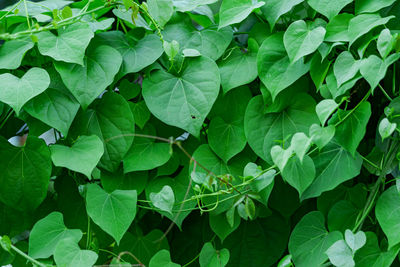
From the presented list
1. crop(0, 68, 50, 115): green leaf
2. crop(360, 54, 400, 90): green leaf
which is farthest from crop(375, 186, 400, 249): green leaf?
crop(0, 68, 50, 115): green leaf

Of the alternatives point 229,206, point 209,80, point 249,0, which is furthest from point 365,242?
point 249,0

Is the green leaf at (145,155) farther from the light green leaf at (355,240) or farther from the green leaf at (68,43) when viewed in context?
the light green leaf at (355,240)

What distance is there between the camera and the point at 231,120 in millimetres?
1064

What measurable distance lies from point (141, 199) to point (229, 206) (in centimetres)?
22

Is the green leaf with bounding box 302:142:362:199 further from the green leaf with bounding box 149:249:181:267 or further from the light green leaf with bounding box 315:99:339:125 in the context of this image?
the green leaf with bounding box 149:249:181:267

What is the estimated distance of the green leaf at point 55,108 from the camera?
984 millimetres

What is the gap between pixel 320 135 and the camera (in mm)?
877

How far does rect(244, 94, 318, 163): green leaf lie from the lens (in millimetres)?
1001

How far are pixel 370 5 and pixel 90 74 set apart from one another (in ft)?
1.96

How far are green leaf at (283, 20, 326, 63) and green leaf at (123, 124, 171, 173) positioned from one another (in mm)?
347

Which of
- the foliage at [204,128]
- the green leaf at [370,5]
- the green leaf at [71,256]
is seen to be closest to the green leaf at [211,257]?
the foliage at [204,128]

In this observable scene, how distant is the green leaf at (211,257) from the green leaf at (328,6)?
21.4 inches

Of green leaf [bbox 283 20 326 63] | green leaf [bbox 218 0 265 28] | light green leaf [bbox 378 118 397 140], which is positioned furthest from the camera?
green leaf [bbox 218 0 265 28]

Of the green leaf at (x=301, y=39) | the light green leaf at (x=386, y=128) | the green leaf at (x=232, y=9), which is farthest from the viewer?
the green leaf at (x=232, y=9)
